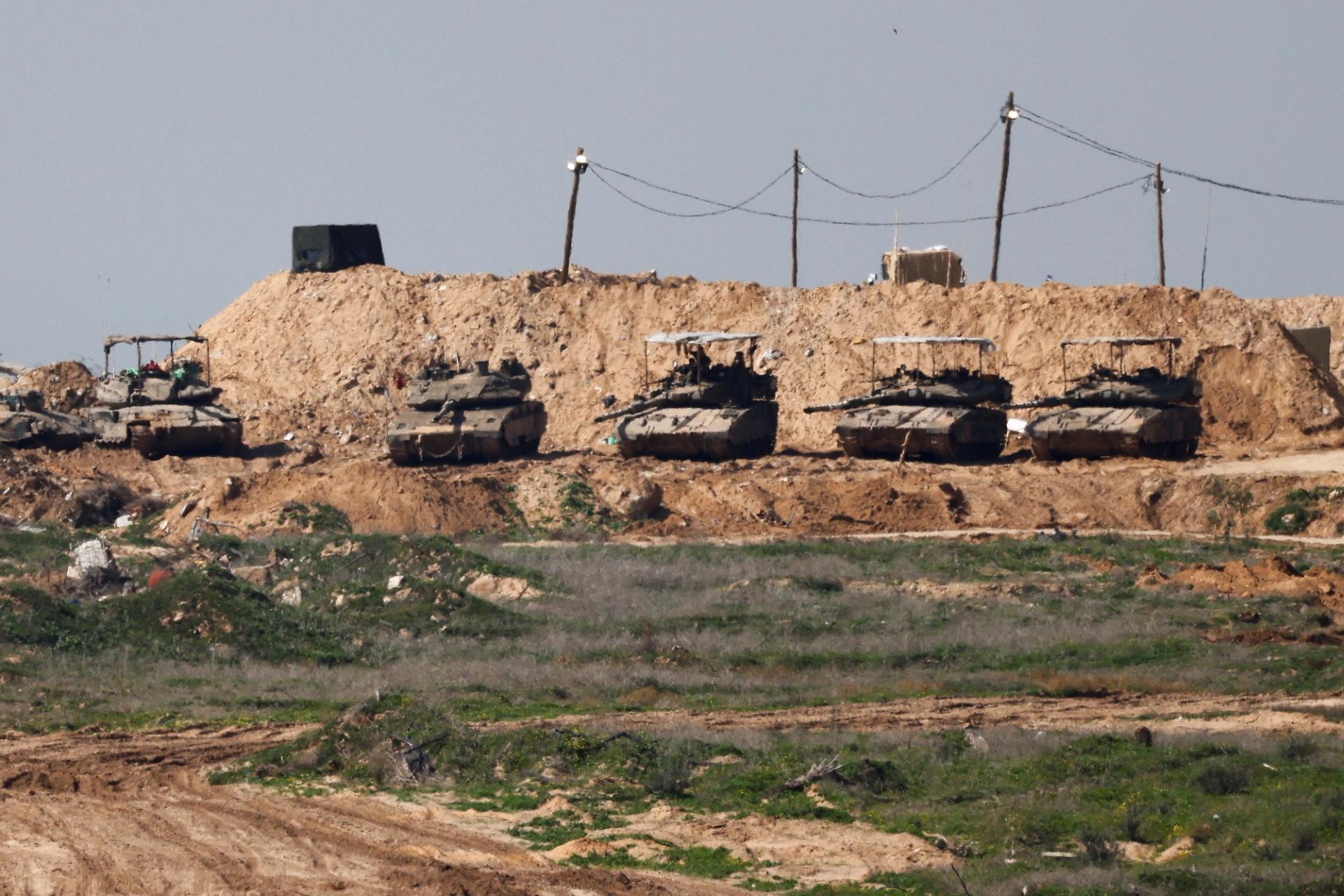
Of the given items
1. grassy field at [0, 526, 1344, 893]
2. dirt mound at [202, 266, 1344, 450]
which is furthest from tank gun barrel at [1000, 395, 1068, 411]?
grassy field at [0, 526, 1344, 893]

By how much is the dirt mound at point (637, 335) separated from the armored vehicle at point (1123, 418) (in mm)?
4978

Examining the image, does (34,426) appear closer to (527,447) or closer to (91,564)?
(527,447)

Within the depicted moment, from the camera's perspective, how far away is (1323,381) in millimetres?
47000

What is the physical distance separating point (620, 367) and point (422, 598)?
92.1ft

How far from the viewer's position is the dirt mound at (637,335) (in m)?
47.2

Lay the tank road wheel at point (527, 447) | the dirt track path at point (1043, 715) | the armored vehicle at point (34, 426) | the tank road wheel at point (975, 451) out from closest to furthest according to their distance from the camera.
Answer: the dirt track path at point (1043, 715)
the tank road wheel at point (975, 451)
the tank road wheel at point (527, 447)
the armored vehicle at point (34, 426)

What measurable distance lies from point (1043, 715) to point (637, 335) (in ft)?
121

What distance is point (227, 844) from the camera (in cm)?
1291

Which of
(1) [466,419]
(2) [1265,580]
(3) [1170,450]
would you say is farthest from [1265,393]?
(2) [1265,580]

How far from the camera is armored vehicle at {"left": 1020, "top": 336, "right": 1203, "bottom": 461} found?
131 ft

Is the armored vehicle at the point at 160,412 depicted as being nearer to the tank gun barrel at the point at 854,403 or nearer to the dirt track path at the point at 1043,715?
the tank gun barrel at the point at 854,403

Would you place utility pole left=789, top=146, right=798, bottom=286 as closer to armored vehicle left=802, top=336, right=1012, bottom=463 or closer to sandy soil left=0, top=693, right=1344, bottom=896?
armored vehicle left=802, top=336, right=1012, bottom=463

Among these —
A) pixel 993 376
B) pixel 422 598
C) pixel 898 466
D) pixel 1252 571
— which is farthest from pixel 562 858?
pixel 993 376

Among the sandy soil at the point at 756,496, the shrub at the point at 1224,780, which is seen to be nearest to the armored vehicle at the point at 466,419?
the sandy soil at the point at 756,496
